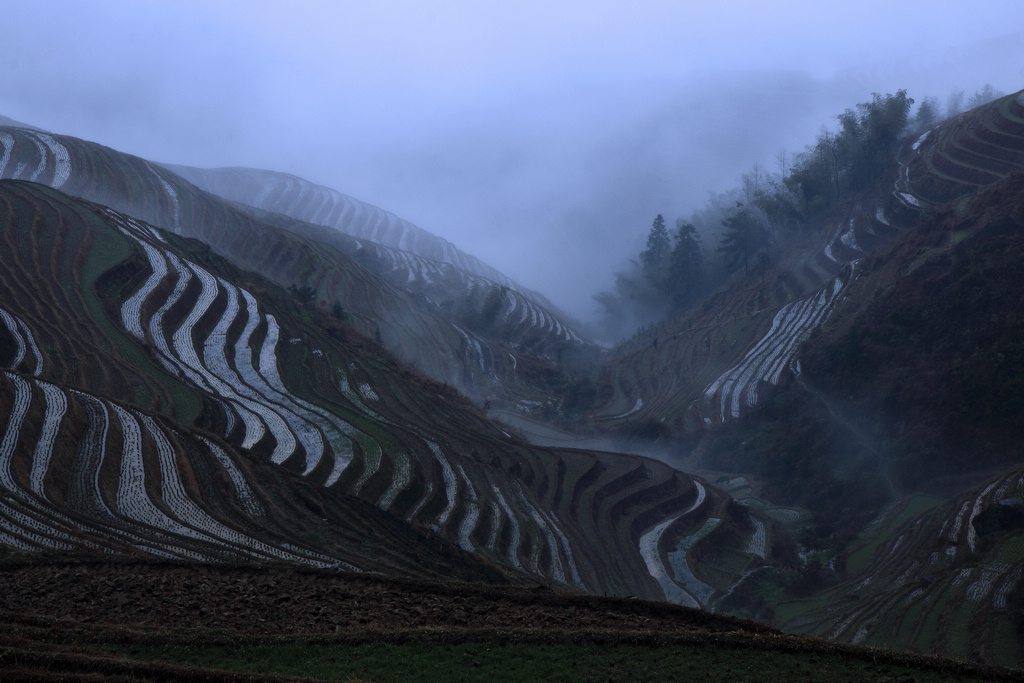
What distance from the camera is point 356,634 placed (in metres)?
11.7

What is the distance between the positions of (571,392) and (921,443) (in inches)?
1274

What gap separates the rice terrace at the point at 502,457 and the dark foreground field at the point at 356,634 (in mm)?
69

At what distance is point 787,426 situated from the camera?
1683 inches

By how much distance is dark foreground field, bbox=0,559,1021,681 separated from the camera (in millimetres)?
10219

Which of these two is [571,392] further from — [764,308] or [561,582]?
[561,582]

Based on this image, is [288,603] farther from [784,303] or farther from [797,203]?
[797,203]

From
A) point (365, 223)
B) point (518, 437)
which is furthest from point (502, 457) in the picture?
point (365, 223)

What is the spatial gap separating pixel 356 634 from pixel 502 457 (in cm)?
2286

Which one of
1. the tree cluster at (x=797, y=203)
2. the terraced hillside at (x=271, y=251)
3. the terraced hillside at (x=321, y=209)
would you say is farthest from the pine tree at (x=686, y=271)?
the terraced hillside at (x=321, y=209)

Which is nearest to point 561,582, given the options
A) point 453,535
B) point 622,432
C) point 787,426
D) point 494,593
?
point 453,535

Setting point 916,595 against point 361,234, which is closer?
point 916,595

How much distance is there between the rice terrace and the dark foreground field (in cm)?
7

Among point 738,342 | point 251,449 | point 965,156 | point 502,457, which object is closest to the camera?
point 251,449

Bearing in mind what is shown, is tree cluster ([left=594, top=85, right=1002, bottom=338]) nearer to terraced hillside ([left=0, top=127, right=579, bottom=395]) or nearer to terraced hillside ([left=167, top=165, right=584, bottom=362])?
terraced hillside ([left=167, top=165, right=584, bottom=362])
